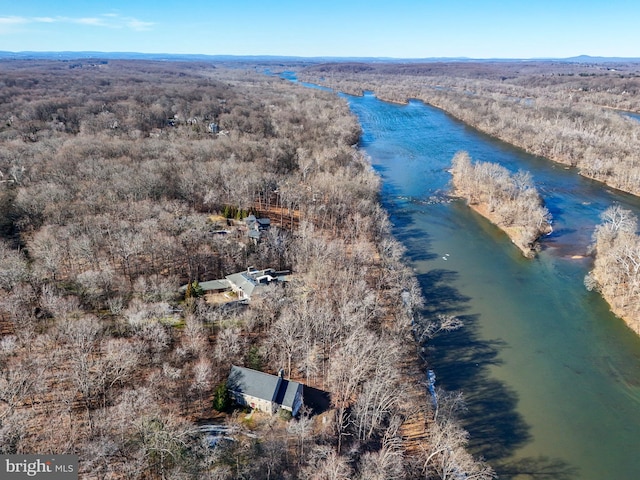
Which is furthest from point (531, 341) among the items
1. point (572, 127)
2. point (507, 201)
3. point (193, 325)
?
point (572, 127)

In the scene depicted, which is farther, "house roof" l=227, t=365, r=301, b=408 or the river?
the river

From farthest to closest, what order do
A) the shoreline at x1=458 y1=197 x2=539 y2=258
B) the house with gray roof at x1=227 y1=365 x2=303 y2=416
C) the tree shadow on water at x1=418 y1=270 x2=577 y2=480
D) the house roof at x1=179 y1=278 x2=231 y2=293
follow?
the shoreline at x1=458 y1=197 x2=539 y2=258 < the house roof at x1=179 y1=278 x2=231 y2=293 < the house with gray roof at x1=227 y1=365 x2=303 y2=416 < the tree shadow on water at x1=418 y1=270 x2=577 y2=480

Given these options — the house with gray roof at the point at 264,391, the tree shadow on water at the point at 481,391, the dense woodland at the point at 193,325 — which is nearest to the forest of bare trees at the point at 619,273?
the tree shadow on water at the point at 481,391

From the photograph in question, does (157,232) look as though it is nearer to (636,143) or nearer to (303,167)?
(303,167)

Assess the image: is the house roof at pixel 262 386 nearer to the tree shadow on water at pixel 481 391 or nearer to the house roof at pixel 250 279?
the house roof at pixel 250 279

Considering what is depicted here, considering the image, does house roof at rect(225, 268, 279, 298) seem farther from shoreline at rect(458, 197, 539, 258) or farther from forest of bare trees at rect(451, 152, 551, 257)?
forest of bare trees at rect(451, 152, 551, 257)

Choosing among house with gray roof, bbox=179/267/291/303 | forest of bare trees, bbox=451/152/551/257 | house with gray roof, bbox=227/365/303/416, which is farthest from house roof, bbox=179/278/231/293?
forest of bare trees, bbox=451/152/551/257

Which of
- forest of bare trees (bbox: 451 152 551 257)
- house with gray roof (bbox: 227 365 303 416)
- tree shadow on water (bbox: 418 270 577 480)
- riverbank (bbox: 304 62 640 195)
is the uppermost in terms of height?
riverbank (bbox: 304 62 640 195)
